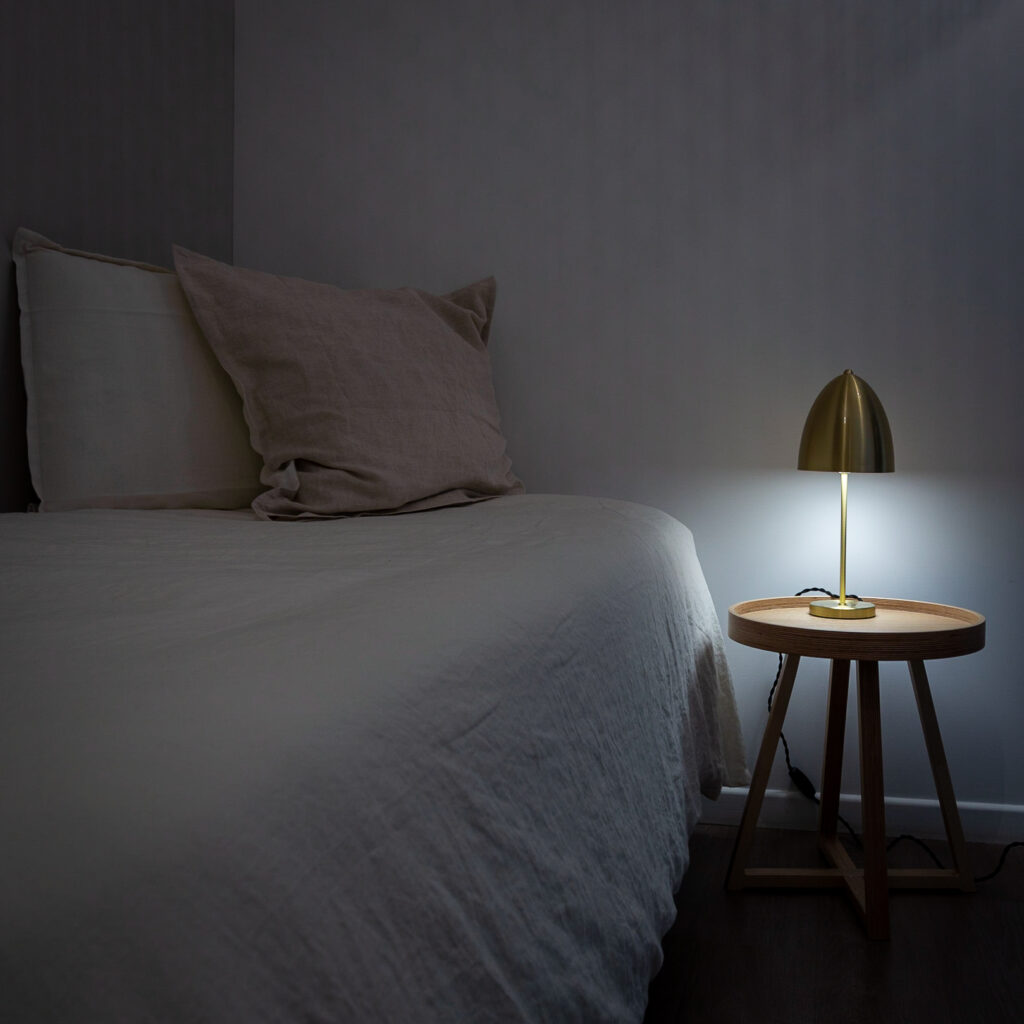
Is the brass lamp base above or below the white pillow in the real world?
below

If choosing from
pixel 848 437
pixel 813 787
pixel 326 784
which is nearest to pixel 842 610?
pixel 848 437

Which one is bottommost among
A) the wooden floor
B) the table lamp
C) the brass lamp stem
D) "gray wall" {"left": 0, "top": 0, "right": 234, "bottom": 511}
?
the wooden floor

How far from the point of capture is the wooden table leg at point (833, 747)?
1638 mm

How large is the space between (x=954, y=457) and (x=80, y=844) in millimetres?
1761

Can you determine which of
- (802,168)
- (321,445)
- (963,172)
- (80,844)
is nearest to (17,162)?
(321,445)

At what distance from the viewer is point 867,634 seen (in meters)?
1.40

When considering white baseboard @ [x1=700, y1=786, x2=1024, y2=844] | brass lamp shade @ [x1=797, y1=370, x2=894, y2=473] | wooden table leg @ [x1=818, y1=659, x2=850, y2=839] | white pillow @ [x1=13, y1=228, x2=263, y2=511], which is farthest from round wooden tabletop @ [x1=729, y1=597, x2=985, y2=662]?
white pillow @ [x1=13, y1=228, x2=263, y2=511]

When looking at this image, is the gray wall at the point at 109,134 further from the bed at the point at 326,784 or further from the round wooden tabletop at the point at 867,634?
the round wooden tabletop at the point at 867,634

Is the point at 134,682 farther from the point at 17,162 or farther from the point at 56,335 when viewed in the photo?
the point at 17,162

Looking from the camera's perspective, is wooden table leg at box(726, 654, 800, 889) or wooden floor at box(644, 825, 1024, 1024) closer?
wooden floor at box(644, 825, 1024, 1024)

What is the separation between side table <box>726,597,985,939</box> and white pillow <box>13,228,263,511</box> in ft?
2.87

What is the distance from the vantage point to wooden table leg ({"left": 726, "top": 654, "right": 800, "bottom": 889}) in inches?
61.2

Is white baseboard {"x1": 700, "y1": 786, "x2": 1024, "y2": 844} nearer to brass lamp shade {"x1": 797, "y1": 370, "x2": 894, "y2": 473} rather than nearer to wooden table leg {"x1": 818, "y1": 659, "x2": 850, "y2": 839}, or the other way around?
wooden table leg {"x1": 818, "y1": 659, "x2": 850, "y2": 839}

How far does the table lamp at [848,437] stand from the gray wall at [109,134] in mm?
1250
